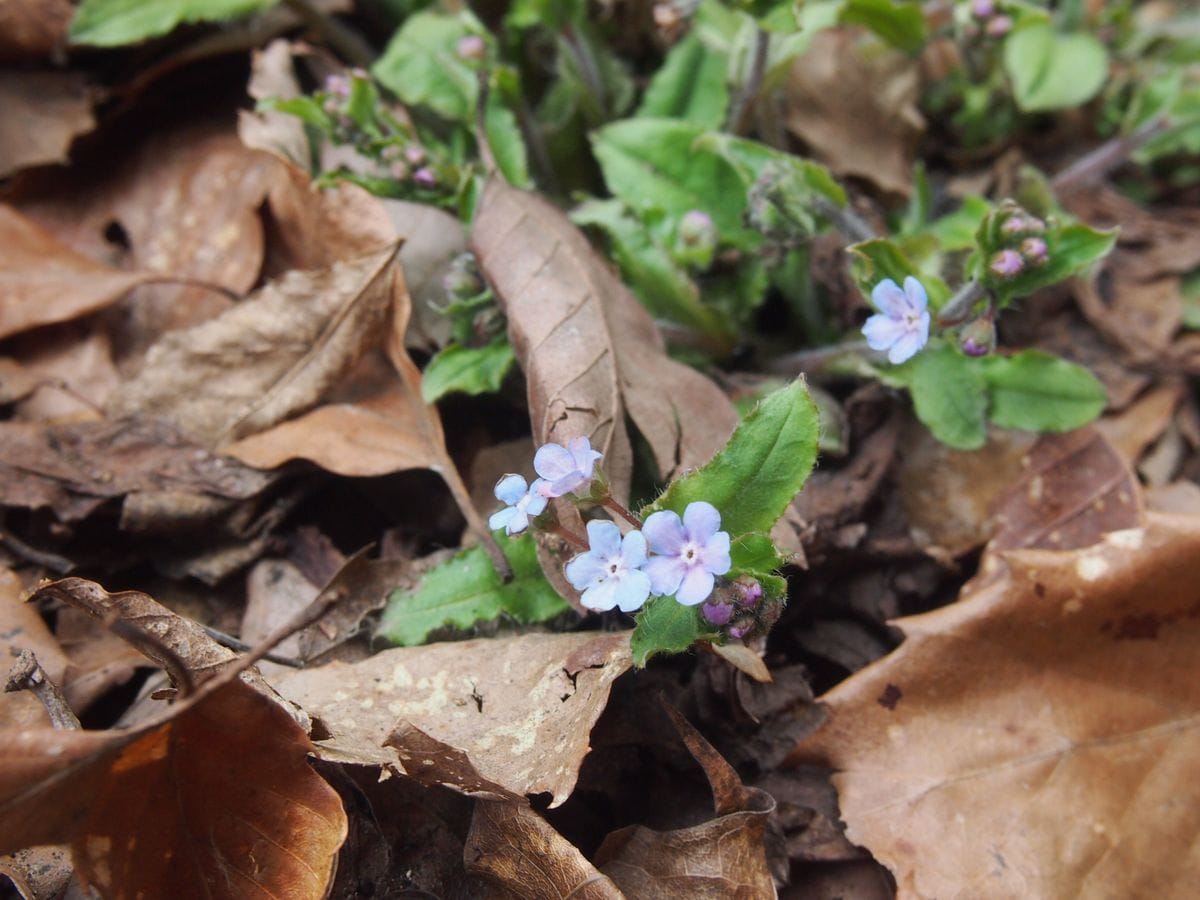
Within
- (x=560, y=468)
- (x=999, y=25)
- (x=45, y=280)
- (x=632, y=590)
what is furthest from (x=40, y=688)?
(x=999, y=25)

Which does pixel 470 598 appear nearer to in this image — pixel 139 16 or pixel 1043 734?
pixel 1043 734

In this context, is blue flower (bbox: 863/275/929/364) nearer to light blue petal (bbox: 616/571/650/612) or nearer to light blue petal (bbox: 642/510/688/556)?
light blue petal (bbox: 642/510/688/556)

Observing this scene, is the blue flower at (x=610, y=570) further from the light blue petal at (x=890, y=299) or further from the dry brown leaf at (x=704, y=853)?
the light blue petal at (x=890, y=299)

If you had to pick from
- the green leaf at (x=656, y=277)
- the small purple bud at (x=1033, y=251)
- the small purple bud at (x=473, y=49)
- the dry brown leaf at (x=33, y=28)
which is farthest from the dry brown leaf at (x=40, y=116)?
the small purple bud at (x=1033, y=251)

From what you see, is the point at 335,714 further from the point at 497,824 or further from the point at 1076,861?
the point at 1076,861

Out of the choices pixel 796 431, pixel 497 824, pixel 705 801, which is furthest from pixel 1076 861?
pixel 497 824
